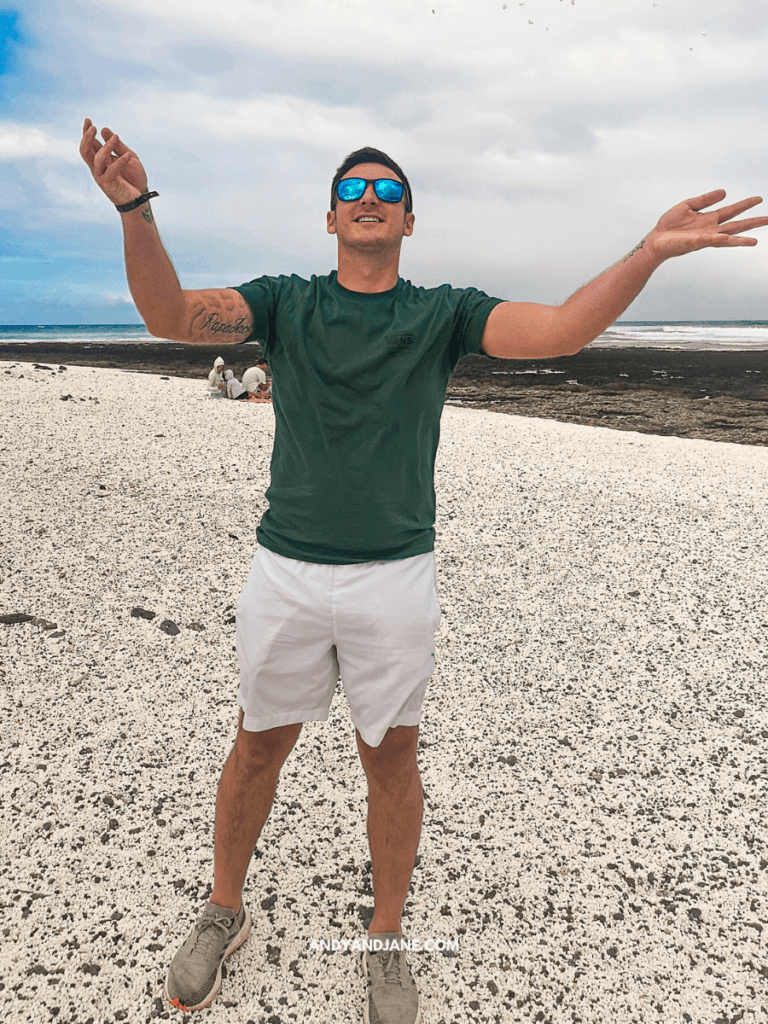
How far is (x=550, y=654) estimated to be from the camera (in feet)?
14.3

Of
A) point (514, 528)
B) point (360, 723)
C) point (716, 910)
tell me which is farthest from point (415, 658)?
point (514, 528)

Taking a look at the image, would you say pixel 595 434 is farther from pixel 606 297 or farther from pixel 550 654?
pixel 606 297

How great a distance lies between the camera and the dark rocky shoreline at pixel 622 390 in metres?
15.0

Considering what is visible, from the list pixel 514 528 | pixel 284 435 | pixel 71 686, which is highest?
pixel 284 435

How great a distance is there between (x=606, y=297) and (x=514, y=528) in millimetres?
4740

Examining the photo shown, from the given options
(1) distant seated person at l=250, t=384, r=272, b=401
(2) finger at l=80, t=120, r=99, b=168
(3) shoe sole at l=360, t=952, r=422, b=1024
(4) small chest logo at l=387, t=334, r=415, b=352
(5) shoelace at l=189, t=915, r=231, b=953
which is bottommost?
(3) shoe sole at l=360, t=952, r=422, b=1024

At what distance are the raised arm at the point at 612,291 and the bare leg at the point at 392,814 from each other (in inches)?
48.2

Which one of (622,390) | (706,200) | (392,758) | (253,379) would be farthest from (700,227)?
(622,390)

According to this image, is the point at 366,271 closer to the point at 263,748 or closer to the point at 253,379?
the point at 263,748

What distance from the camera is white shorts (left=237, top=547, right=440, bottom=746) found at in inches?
78.0

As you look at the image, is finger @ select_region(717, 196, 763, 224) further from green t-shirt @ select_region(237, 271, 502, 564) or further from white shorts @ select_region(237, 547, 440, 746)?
white shorts @ select_region(237, 547, 440, 746)

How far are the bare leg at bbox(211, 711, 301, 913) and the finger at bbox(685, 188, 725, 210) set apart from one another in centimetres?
188

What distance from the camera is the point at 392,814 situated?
2184mm

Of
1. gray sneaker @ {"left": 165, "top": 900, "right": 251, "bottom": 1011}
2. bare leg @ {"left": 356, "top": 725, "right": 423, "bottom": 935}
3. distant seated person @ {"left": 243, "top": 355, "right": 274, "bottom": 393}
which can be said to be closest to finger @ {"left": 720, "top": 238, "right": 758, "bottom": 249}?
bare leg @ {"left": 356, "top": 725, "right": 423, "bottom": 935}
